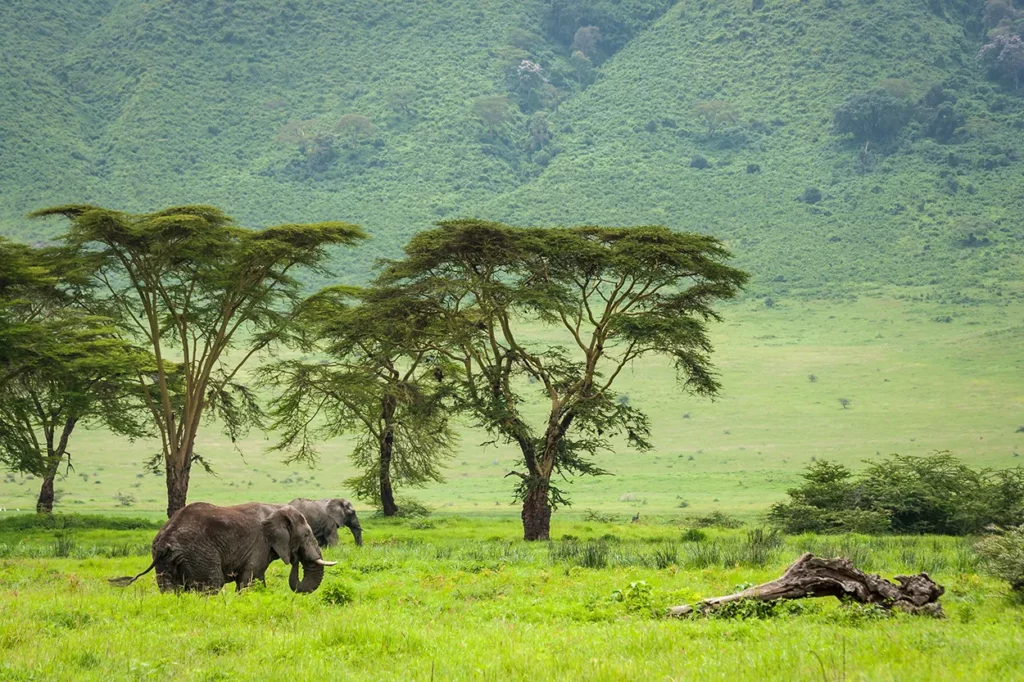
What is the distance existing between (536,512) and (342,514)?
6.14 m

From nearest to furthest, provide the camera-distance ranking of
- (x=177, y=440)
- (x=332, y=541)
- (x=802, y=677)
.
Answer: (x=802, y=677) < (x=332, y=541) < (x=177, y=440)

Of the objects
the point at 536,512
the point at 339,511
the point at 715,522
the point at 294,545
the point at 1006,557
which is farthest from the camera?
the point at 715,522

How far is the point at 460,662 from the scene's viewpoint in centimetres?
1020

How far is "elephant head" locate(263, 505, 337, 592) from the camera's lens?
1580cm

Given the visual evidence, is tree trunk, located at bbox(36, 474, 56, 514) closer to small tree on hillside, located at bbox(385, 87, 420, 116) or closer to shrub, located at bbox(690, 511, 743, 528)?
shrub, located at bbox(690, 511, 743, 528)

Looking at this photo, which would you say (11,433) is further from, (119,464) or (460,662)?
(119,464)

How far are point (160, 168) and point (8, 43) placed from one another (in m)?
41.0

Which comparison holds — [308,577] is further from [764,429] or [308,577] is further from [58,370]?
[764,429]

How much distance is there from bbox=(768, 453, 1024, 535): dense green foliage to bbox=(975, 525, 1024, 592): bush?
17.5 meters

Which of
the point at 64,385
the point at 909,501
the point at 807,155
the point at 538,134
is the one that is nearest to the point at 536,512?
the point at 909,501

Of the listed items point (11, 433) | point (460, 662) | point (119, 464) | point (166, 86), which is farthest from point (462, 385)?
point (166, 86)

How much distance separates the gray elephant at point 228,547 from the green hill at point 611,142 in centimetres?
11098

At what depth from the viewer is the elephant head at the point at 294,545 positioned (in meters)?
15.8

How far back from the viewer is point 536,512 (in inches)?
1230
